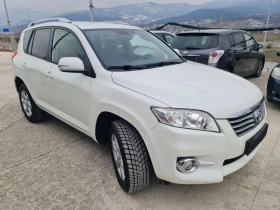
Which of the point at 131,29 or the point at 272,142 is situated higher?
the point at 131,29

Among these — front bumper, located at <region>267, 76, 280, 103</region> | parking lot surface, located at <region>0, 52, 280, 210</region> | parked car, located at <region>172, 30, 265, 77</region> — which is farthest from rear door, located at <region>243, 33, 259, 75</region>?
parking lot surface, located at <region>0, 52, 280, 210</region>

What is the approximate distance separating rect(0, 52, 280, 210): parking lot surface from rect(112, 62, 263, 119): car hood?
89 cm

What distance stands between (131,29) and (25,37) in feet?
6.52

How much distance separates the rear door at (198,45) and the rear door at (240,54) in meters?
0.57

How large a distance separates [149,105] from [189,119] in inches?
13.4

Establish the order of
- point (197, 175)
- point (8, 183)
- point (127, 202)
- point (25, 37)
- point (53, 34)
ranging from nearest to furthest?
1. point (197, 175)
2. point (127, 202)
3. point (8, 183)
4. point (53, 34)
5. point (25, 37)

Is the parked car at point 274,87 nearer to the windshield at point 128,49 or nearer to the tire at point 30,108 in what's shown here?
the windshield at point 128,49

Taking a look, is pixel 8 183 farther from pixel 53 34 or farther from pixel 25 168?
pixel 53 34

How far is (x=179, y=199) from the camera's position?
2398mm

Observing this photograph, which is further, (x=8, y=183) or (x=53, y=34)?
(x=53, y=34)

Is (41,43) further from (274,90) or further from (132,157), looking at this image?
(274,90)

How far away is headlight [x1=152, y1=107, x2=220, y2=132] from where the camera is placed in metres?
1.97

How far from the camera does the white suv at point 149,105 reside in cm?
199

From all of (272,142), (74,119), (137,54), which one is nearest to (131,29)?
(137,54)
